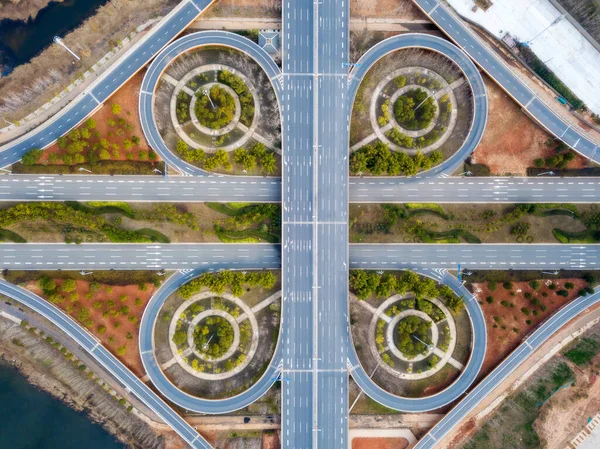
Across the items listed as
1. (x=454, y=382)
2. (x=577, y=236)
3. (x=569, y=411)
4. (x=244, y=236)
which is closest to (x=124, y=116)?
(x=244, y=236)

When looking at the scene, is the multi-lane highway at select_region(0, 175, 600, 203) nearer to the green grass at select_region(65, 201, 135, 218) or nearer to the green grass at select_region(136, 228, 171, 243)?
the green grass at select_region(65, 201, 135, 218)

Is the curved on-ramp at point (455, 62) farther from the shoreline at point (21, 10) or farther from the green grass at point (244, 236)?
the shoreline at point (21, 10)

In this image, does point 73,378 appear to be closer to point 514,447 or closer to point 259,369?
point 259,369

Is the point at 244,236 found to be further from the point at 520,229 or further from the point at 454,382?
the point at 520,229

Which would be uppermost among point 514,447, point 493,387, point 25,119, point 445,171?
point 25,119

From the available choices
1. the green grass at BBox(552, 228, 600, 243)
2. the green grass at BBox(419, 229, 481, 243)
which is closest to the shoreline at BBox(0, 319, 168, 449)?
the green grass at BBox(419, 229, 481, 243)

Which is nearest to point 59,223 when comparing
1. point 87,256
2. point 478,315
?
point 87,256
